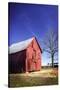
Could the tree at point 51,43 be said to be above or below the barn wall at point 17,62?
above

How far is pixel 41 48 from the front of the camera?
6.99ft

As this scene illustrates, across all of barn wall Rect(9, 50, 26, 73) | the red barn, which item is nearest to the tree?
the red barn

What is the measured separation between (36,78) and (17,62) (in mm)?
251

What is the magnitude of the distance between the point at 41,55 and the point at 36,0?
22.3 inches

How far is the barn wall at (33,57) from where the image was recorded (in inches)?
82.6

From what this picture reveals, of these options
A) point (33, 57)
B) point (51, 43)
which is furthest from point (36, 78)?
point (51, 43)

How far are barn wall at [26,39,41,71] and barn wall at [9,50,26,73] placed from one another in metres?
0.05

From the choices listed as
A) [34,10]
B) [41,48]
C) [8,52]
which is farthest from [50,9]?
[8,52]

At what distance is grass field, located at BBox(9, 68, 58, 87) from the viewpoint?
2.06m

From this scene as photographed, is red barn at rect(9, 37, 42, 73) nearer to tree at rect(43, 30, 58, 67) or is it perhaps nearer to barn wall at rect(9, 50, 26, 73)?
barn wall at rect(9, 50, 26, 73)

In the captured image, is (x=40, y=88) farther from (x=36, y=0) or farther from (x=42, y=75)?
(x=36, y=0)

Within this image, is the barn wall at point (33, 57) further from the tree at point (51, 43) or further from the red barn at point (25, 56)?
the tree at point (51, 43)

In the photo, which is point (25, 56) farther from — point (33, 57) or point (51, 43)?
point (51, 43)

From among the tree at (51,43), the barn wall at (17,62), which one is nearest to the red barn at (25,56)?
the barn wall at (17,62)
